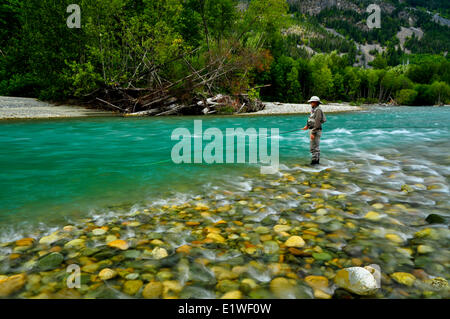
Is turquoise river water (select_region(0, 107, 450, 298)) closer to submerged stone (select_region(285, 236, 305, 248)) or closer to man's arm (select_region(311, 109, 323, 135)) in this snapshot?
submerged stone (select_region(285, 236, 305, 248))

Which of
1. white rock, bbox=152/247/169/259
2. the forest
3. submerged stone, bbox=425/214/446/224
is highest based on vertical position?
the forest

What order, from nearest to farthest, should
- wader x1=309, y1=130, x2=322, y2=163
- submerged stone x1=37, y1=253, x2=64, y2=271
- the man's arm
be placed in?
submerged stone x1=37, y1=253, x2=64, y2=271 → the man's arm → wader x1=309, y1=130, x2=322, y2=163

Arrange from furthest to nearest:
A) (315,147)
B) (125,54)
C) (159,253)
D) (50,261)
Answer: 1. (125,54)
2. (315,147)
3. (159,253)
4. (50,261)

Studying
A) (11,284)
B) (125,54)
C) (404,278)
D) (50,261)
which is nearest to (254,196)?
(404,278)

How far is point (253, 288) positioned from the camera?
10.5ft

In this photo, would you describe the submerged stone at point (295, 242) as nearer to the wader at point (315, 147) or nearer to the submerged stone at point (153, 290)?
the submerged stone at point (153, 290)

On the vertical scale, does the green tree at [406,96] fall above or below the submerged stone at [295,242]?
above

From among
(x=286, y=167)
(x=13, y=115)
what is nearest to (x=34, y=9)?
(x=13, y=115)

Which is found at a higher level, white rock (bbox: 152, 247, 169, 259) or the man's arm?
the man's arm

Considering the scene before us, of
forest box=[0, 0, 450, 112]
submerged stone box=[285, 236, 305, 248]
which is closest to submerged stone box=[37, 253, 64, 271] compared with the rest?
submerged stone box=[285, 236, 305, 248]

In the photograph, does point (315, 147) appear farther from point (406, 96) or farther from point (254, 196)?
point (406, 96)

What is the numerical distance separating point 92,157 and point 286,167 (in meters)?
7.50

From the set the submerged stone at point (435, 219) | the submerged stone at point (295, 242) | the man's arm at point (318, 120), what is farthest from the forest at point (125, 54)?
the submerged stone at point (295, 242)

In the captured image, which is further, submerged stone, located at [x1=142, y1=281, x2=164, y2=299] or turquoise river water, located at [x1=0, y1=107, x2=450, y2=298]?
turquoise river water, located at [x1=0, y1=107, x2=450, y2=298]
